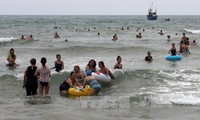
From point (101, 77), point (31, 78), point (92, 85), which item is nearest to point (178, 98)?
point (92, 85)

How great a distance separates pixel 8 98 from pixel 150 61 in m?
10.9

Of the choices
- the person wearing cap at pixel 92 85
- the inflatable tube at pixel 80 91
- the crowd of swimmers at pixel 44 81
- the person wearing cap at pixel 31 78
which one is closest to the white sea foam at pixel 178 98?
the person wearing cap at pixel 92 85

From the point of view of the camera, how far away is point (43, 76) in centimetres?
1009

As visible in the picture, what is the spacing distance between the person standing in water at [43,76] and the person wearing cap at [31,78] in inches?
5.0

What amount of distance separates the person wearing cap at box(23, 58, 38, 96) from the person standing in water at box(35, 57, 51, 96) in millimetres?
127

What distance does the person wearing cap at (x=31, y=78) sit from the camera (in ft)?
32.4

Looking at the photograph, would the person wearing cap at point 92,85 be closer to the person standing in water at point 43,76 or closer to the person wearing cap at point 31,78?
the person standing in water at point 43,76

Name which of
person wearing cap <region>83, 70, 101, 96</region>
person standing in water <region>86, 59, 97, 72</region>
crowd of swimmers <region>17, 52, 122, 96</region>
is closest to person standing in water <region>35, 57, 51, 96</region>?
crowd of swimmers <region>17, 52, 122, 96</region>

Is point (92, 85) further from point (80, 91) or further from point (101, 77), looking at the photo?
point (101, 77)

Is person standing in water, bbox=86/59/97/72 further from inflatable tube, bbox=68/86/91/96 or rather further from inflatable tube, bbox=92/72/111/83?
inflatable tube, bbox=68/86/91/96

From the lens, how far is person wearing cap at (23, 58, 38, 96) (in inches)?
389

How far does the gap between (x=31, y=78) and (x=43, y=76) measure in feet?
1.12

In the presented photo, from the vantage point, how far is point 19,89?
40.9ft

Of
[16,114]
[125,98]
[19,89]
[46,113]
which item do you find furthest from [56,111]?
[19,89]
